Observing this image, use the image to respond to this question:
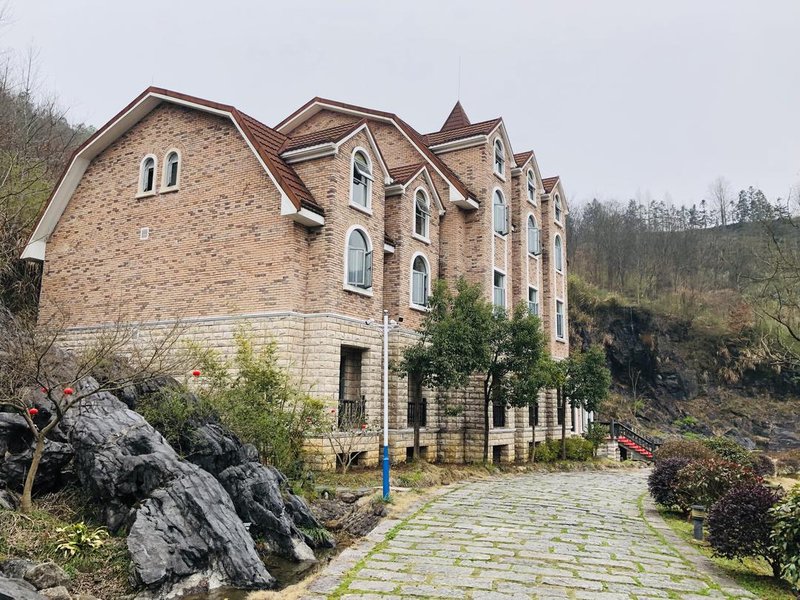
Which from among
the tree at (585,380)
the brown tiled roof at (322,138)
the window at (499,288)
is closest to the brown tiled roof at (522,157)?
the window at (499,288)

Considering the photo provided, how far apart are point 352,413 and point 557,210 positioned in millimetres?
18093

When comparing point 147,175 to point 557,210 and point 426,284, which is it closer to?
point 426,284

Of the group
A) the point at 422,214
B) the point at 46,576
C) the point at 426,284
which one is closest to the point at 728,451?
the point at 426,284

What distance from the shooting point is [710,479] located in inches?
460

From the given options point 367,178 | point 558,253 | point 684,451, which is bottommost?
point 684,451

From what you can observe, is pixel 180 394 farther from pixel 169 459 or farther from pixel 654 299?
pixel 654 299

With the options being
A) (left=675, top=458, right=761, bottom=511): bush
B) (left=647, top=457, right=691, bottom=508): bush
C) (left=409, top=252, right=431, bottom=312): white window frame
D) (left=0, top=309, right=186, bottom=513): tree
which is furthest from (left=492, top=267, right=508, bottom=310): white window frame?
(left=0, top=309, right=186, bottom=513): tree

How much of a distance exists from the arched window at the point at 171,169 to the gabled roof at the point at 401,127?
5940mm

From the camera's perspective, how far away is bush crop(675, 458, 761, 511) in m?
11.4

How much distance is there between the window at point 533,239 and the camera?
1045 inches

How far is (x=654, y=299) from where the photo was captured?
162 ft

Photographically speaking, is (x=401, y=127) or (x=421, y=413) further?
(x=401, y=127)

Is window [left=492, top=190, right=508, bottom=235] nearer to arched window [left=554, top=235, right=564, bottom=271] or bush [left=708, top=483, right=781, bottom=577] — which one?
arched window [left=554, top=235, right=564, bottom=271]

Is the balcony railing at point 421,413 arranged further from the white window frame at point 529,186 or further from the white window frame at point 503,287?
the white window frame at point 529,186
